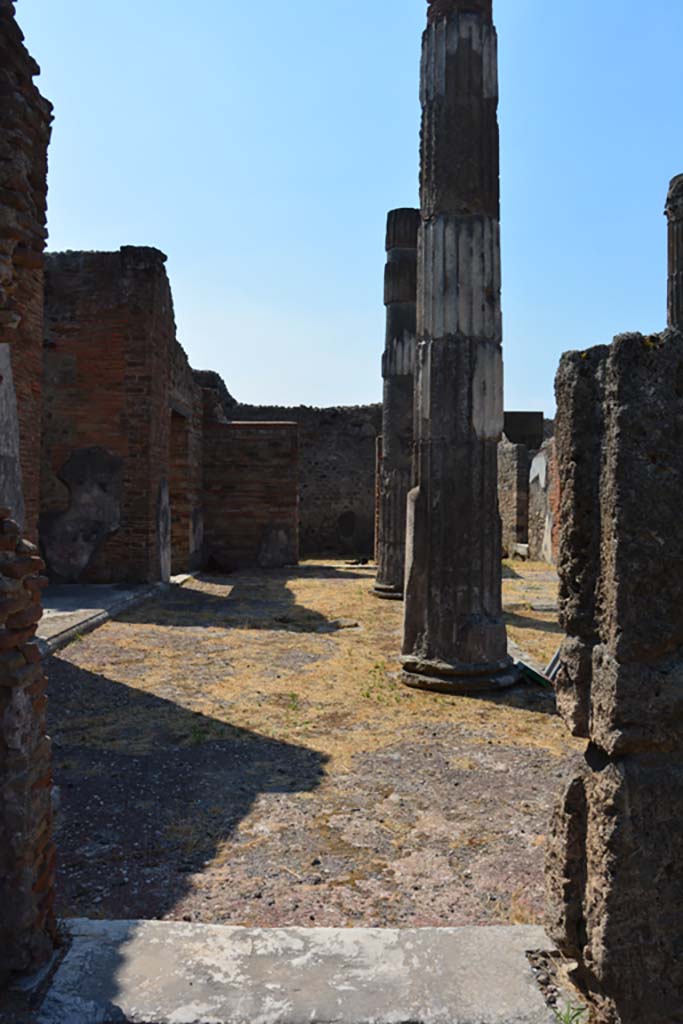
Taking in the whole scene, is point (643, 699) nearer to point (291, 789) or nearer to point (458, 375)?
point (291, 789)

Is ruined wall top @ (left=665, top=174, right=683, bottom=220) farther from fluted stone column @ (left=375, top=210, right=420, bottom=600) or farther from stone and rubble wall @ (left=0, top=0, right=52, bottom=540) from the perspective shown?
stone and rubble wall @ (left=0, top=0, right=52, bottom=540)

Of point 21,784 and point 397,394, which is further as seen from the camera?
point 397,394

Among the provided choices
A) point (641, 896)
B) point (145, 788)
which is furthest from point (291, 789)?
point (641, 896)

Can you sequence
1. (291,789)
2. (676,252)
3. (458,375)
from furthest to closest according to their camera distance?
(676,252)
(458,375)
(291,789)

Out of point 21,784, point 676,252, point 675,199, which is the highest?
point 675,199

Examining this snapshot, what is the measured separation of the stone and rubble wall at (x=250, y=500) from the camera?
48.8 ft

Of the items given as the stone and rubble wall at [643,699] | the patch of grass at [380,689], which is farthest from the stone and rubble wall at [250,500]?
the stone and rubble wall at [643,699]

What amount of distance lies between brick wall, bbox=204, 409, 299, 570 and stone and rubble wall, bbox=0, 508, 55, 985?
41.1 ft

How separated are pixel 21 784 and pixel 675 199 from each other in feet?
32.9

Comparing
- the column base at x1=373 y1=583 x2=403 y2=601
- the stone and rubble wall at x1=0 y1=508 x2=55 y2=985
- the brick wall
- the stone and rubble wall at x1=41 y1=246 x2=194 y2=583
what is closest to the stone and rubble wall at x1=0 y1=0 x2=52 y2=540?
the stone and rubble wall at x1=0 y1=508 x2=55 y2=985

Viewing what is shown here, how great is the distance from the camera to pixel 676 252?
9508 mm

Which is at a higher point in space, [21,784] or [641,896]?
[21,784]

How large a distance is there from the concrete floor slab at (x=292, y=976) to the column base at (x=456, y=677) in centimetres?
361

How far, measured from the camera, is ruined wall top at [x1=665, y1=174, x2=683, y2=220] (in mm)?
9516
